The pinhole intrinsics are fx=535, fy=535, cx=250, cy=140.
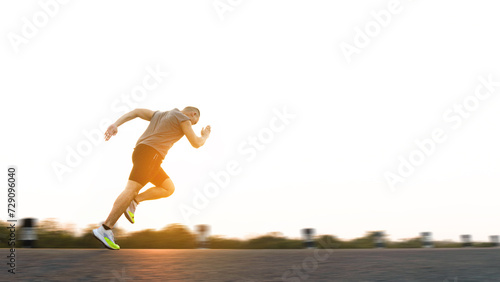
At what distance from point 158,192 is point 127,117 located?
1133mm

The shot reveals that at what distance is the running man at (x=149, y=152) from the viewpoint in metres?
7.07

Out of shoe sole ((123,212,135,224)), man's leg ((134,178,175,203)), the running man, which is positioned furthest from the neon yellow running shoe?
man's leg ((134,178,175,203))

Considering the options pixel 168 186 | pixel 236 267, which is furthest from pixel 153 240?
pixel 236 267

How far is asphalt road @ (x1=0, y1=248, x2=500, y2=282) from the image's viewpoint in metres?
5.31

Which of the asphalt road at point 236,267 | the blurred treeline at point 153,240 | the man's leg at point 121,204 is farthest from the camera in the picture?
the blurred treeline at point 153,240

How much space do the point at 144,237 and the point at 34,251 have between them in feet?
23.8

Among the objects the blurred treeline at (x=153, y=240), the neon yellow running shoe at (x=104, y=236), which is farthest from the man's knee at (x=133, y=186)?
the blurred treeline at (x=153, y=240)

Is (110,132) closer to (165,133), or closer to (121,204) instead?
(165,133)

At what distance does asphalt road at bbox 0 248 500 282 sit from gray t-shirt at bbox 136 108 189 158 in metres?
1.44

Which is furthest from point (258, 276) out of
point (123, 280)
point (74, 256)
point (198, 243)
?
point (198, 243)

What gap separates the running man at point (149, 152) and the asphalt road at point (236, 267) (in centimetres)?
50

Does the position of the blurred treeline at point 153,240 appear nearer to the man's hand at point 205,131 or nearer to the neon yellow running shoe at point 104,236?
the neon yellow running shoe at point 104,236

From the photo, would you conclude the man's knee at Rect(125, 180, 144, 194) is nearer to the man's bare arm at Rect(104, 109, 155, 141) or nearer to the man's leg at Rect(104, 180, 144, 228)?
the man's leg at Rect(104, 180, 144, 228)

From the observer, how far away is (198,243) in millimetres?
12766
